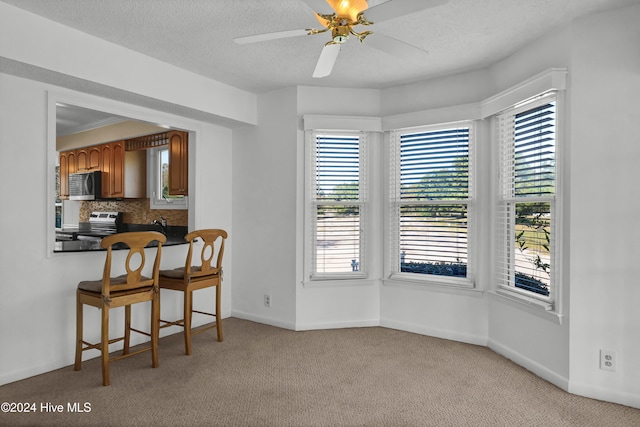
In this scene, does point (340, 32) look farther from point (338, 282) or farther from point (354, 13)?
point (338, 282)

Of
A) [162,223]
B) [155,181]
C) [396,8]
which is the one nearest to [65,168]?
[155,181]

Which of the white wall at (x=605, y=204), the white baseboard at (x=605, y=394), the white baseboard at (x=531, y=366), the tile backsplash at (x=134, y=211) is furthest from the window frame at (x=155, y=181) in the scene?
the white baseboard at (x=605, y=394)

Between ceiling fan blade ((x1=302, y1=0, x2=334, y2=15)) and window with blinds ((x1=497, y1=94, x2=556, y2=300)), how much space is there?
6.01 feet

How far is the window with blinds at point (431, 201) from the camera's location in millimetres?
3820

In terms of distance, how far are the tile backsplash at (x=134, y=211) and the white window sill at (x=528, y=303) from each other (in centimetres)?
372

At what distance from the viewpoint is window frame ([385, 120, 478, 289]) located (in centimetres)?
375

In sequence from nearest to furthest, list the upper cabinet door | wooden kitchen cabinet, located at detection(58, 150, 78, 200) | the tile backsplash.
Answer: the tile backsplash → the upper cabinet door → wooden kitchen cabinet, located at detection(58, 150, 78, 200)

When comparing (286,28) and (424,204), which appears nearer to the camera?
(286,28)

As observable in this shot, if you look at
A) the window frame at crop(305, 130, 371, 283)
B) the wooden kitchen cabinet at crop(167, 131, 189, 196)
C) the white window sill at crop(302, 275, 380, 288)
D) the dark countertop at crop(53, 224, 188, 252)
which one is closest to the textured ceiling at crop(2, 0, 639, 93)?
the window frame at crop(305, 130, 371, 283)

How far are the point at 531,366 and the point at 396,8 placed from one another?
2.76m

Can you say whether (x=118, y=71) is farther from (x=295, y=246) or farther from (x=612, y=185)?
(x=612, y=185)

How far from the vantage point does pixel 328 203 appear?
4.17 meters

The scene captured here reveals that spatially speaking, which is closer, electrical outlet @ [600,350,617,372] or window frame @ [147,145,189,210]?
electrical outlet @ [600,350,617,372]

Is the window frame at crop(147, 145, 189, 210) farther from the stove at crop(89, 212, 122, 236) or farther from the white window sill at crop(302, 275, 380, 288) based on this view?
the white window sill at crop(302, 275, 380, 288)
